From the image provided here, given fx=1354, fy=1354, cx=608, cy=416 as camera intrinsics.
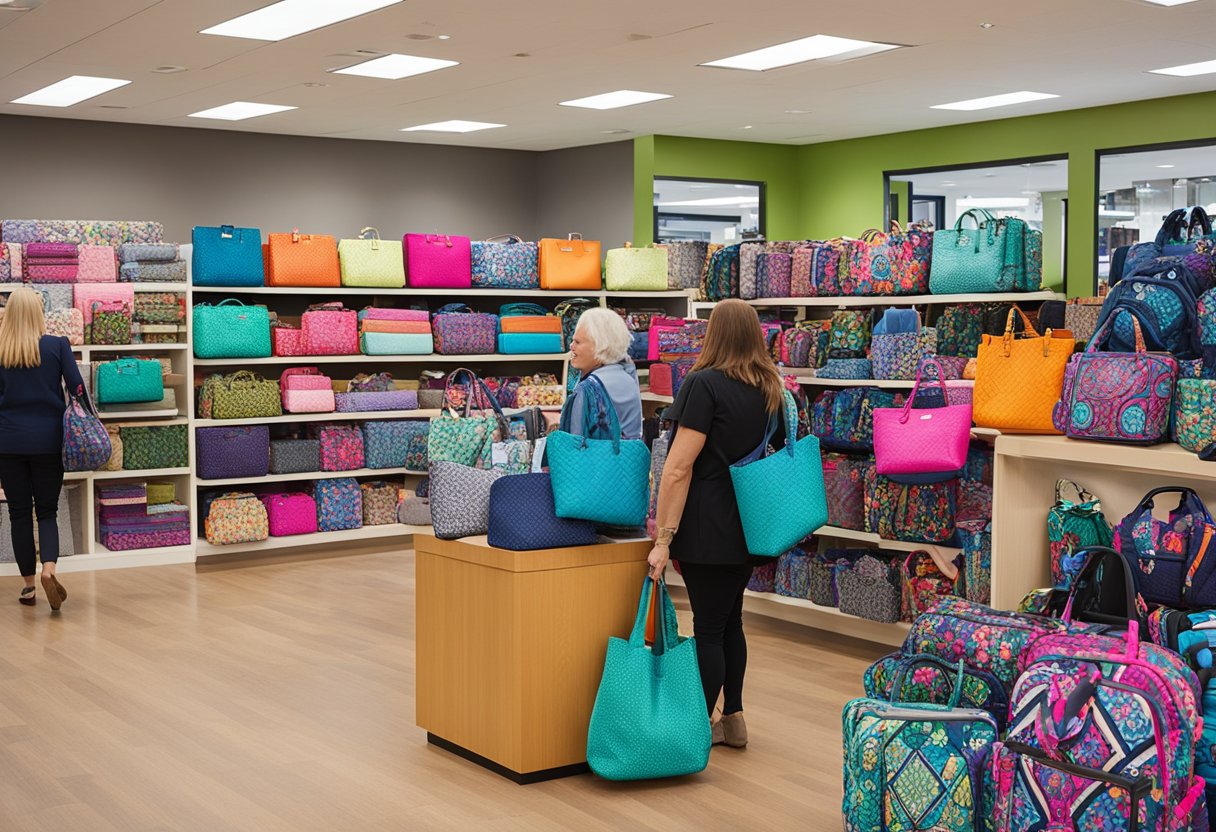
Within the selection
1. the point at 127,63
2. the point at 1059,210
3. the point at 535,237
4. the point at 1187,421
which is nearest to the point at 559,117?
the point at 535,237

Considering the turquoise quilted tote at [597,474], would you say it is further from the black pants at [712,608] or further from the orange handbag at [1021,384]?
the orange handbag at [1021,384]

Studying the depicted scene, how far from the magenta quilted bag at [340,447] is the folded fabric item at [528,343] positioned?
4.27 feet

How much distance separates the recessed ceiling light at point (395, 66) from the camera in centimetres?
830

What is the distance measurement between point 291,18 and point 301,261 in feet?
8.07

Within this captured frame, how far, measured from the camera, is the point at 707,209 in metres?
14.0

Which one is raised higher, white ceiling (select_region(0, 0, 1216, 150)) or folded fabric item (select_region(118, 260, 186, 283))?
white ceiling (select_region(0, 0, 1216, 150))

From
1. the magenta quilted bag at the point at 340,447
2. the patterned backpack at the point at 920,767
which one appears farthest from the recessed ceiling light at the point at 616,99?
the patterned backpack at the point at 920,767

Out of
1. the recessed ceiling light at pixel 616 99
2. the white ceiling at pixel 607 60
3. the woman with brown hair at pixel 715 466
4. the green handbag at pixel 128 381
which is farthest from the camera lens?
the recessed ceiling light at pixel 616 99

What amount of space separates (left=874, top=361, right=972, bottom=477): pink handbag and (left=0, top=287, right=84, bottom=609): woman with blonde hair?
435 cm

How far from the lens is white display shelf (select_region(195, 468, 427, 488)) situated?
892 cm

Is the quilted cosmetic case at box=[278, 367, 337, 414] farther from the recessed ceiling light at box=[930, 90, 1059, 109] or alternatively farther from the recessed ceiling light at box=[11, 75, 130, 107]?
the recessed ceiling light at box=[930, 90, 1059, 109]

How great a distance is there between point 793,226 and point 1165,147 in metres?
3.99

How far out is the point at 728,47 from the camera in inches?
312

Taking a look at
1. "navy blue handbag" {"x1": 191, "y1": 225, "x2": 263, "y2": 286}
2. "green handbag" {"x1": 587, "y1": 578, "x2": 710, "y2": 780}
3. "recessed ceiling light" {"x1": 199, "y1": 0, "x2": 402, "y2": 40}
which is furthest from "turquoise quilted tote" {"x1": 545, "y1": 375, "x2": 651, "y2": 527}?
"navy blue handbag" {"x1": 191, "y1": 225, "x2": 263, "y2": 286}
